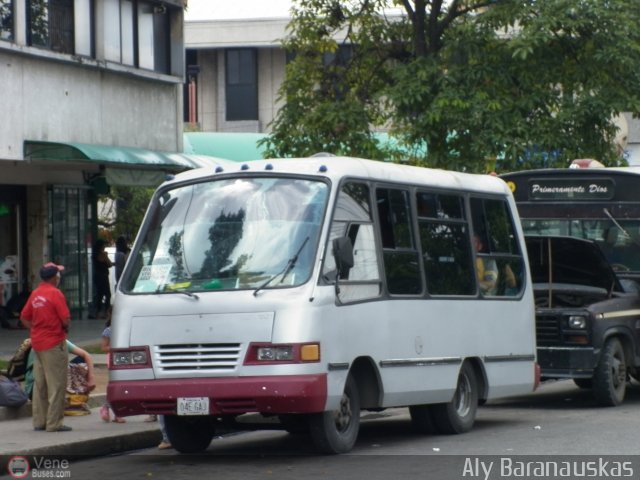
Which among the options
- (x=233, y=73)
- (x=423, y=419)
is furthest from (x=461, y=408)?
(x=233, y=73)

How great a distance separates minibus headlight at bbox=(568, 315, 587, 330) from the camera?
15.6 meters

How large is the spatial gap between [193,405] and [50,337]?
255cm

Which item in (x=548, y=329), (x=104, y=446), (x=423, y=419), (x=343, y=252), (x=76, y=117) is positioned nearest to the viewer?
(x=343, y=252)

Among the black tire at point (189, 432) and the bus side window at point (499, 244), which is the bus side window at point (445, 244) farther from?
the black tire at point (189, 432)

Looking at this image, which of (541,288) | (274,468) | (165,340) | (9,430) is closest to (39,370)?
(9,430)

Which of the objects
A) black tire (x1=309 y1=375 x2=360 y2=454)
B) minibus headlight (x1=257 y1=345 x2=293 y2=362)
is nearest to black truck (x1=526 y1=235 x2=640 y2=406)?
black tire (x1=309 y1=375 x2=360 y2=454)

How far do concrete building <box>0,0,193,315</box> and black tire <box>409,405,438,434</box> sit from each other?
9.91 m

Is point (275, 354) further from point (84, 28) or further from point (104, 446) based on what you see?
Answer: point (84, 28)

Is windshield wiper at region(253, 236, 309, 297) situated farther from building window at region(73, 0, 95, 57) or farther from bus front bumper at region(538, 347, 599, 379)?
building window at region(73, 0, 95, 57)

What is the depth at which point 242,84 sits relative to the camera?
51.1 m

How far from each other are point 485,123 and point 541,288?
589cm

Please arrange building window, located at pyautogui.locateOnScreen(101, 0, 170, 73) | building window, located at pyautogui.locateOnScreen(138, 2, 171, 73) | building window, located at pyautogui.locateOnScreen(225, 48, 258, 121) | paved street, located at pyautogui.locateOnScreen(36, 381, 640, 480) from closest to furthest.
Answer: paved street, located at pyautogui.locateOnScreen(36, 381, 640, 480)
building window, located at pyautogui.locateOnScreen(101, 0, 170, 73)
building window, located at pyautogui.locateOnScreen(138, 2, 171, 73)
building window, located at pyautogui.locateOnScreen(225, 48, 258, 121)

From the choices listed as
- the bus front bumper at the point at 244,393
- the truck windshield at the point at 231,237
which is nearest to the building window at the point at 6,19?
the truck windshield at the point at 231,237

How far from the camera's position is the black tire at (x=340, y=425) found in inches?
449
